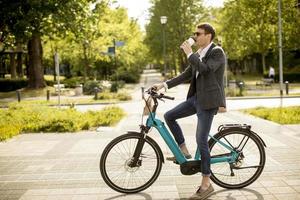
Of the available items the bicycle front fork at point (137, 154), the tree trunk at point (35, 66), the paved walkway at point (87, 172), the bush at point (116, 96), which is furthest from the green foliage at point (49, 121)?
the tree trunk at point (35, 66)

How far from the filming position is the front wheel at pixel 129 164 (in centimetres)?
560

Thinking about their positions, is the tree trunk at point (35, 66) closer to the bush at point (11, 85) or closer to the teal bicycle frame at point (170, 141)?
the bush at point (11, 85)

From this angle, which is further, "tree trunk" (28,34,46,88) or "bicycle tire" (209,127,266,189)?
"tree trunk" (28,34,46,88)

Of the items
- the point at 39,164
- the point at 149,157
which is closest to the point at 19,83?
the point at 39,164

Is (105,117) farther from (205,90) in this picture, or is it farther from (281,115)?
(205,90)

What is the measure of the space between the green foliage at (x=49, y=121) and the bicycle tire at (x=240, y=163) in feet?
20.3

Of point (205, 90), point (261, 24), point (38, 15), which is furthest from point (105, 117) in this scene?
point (261, 24)

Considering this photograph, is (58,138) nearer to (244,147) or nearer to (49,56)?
(244,147)

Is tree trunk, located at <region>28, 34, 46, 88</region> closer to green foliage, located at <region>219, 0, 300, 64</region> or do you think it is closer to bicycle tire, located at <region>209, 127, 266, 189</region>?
green foliage, located at <region>219, 0, 300, 64</region>

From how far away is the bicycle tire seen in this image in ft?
19.0

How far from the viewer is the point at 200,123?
5496mm

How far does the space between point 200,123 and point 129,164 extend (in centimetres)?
100

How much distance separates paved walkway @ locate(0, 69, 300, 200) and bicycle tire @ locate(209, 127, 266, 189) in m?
0.12

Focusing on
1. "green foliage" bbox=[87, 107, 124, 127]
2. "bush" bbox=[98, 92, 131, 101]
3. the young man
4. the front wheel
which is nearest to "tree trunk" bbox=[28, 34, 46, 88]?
"bush" bbox=[98, 92, 131, 101]
